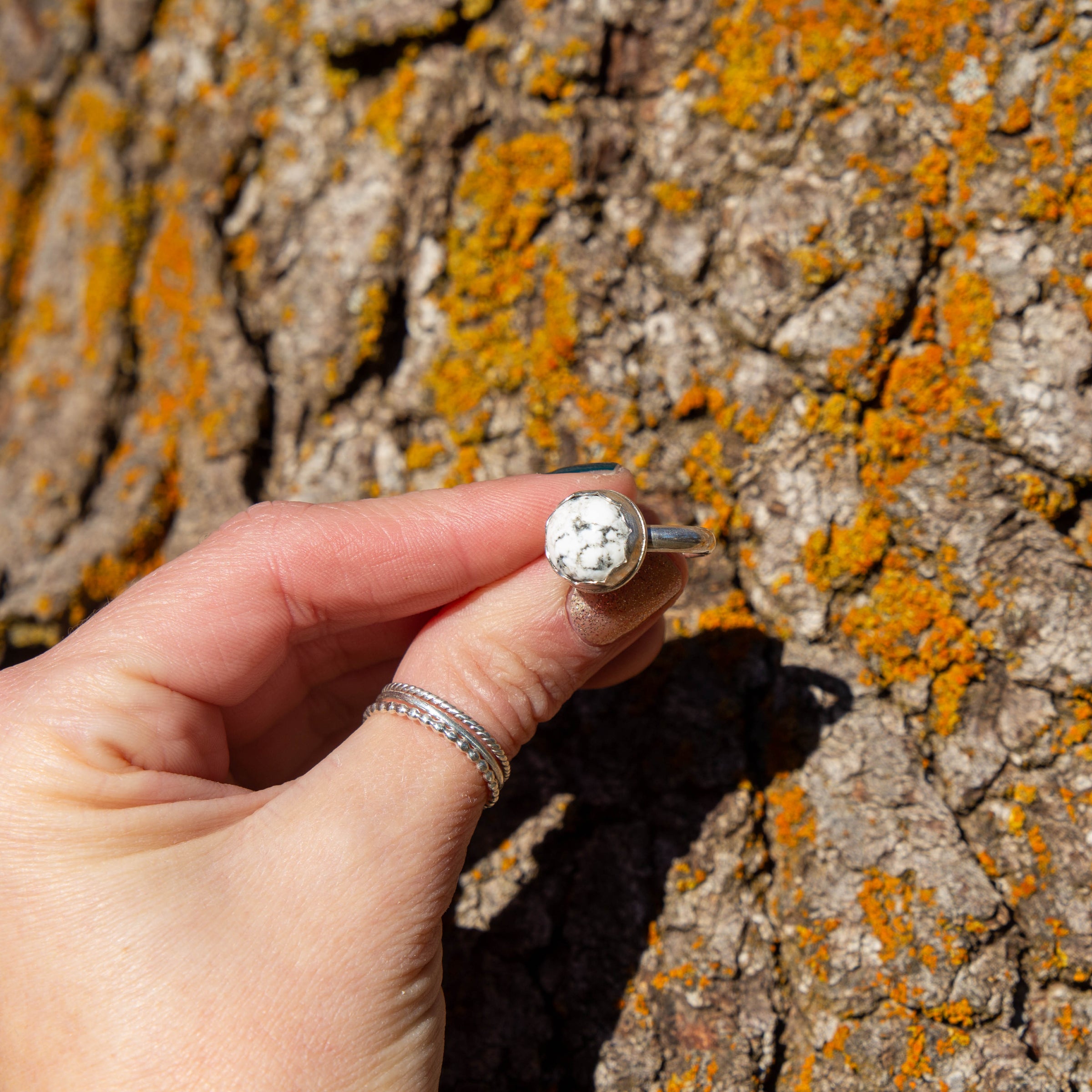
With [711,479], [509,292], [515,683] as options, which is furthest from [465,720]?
[509,292]

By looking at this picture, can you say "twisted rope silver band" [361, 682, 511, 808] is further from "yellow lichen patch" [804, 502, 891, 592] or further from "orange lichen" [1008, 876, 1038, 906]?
"orange lichen" [1008, 876, 1038, 906]

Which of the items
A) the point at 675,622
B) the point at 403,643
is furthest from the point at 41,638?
the point at 675,622

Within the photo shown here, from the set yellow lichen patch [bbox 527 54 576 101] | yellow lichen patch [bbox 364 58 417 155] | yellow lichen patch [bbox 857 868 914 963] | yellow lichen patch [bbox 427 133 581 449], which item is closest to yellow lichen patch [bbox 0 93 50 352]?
yellow lichen patch [bbox 364 58 417 155]

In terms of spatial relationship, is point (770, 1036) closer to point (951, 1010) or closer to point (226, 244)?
point (951, 1010)

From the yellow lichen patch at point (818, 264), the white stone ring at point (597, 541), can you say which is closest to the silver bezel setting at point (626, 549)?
the white stone ring at point (597, 541)

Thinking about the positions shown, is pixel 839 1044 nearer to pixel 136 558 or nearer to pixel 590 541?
pixel 590 541

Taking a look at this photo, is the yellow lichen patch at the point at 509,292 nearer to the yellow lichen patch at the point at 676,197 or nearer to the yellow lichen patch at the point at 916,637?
the yellow lichen patch at the point at 676,197
